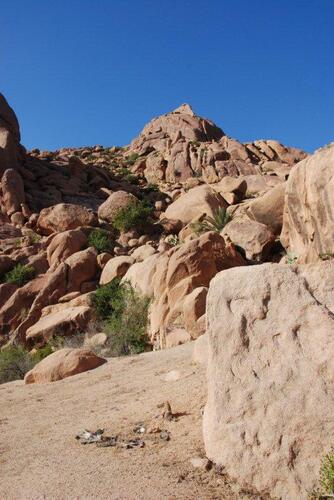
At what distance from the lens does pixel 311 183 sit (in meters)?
9.95

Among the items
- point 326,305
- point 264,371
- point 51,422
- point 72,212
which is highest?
point 72,212

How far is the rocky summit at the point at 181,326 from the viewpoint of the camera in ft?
11.8

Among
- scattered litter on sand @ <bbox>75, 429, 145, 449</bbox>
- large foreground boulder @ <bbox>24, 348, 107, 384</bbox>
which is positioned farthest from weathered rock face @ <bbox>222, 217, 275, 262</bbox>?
scattered litter on sand @ <bbox>75, 429, 145, 449</bbox>

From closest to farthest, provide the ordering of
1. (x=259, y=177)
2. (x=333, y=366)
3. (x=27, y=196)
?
(x=333, y=366)
(x=259, y=177)
(x=27, y=196)

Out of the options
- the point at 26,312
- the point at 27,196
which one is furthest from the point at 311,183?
the point at 27,196

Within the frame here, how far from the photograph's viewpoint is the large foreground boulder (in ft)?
29.6

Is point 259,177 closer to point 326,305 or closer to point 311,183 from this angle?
point 311,183

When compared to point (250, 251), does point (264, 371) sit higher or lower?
lower

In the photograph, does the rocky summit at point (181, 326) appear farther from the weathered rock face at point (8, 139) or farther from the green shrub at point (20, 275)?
the weathered rock face at point (8, 139)

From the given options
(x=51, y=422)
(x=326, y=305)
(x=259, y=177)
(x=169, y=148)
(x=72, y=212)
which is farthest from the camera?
(x=169, y=148)

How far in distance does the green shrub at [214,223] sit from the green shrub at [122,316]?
14.5 ft

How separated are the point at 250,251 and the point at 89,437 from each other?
1156 centimetres

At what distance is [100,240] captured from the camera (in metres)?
21.6

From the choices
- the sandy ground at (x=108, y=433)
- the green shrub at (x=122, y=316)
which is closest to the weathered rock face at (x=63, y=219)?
the green shrub at (x=122, y=316)
